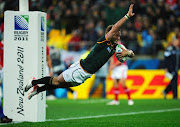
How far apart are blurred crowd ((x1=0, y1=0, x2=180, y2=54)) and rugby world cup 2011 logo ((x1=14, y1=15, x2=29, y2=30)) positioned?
1067 centimetres

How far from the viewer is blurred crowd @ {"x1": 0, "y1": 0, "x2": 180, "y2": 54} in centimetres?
2128

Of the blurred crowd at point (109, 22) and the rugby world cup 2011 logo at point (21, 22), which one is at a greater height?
the blurred crowd at point (109, 22)

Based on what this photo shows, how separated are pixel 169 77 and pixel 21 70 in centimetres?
960

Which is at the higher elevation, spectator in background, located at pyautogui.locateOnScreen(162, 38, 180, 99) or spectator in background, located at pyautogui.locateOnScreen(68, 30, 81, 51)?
spectator in background, located at pyautogui.locateOnScreen(68, 30, 81, 51)

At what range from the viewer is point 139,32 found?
22.1 metres

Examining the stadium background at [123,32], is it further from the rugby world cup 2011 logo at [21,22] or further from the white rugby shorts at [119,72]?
the rugby world cup 2011 logo at [21,22]

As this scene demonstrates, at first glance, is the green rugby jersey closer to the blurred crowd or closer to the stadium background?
the stadium background

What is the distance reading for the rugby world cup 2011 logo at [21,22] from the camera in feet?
32.5

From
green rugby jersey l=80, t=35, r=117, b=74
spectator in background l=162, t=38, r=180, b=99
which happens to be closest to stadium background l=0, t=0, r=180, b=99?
spectator in background l=162, t=38, r=180, b=99

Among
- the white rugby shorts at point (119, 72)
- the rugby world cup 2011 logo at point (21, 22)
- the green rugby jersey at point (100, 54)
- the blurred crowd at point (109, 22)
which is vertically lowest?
the white rugby shorts at point (119, 72)

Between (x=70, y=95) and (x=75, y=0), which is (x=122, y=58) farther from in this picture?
(x=75, y=0)

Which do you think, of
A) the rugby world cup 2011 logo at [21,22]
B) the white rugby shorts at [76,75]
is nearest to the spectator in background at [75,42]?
the rugby world cup 2011 logo at [21,22]

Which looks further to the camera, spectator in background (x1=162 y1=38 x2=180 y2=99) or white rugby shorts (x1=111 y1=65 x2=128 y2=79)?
spectator in background (x1=162 y1=38 x2=180 y2=99)

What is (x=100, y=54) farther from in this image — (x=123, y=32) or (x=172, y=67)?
(x=123, y=32)
